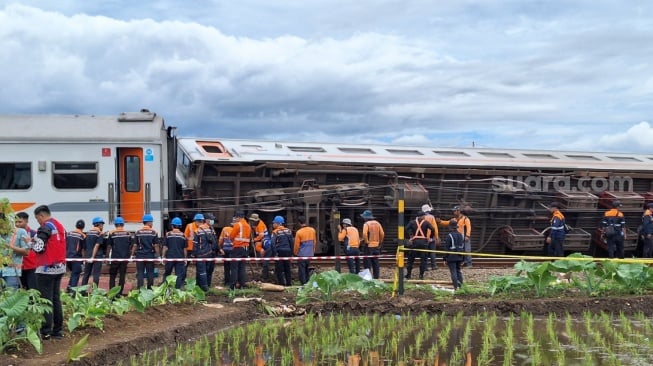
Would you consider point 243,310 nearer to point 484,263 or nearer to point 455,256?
point 455,256

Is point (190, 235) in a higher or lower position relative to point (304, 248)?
higher

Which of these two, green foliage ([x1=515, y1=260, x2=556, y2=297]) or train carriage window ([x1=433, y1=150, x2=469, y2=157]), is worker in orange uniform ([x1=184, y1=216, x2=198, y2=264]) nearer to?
green foliage ([x1=515, y1=260, x2=556, y2=297])

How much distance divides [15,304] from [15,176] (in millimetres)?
8470

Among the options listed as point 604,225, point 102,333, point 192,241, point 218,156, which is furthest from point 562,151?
point 102,333

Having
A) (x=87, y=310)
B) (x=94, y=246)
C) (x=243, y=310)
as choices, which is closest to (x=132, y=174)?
(x=94, y=246)

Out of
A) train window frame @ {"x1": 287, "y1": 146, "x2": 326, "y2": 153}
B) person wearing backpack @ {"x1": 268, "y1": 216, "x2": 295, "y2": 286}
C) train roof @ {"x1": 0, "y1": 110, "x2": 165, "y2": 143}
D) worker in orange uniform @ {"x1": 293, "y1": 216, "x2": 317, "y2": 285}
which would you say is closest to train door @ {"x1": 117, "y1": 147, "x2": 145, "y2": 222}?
train roof @ {"x1": 0, "y1": 110, "x2": 165, "y2": 143}

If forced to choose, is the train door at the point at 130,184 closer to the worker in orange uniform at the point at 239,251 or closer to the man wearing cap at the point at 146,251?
the man wearing cap at the point at 146,251

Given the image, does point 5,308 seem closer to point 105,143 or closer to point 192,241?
point 192,241

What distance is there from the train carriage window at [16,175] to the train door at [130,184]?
191 cm

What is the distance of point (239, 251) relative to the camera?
13.7 meters

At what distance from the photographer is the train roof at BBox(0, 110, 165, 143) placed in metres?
15.2

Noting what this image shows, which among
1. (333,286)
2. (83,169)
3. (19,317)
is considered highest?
(83,169)

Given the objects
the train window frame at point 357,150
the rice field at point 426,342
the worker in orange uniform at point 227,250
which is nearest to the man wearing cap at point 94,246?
the worker in orange uniform at point 227,250

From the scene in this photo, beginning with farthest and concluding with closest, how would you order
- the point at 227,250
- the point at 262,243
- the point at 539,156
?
the point at 539,156 < the point at 262,243 < the point at 227,250
